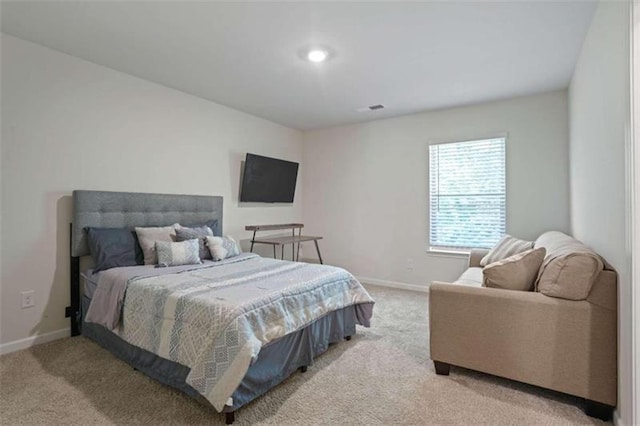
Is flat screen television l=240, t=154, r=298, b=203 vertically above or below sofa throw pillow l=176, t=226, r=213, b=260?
above

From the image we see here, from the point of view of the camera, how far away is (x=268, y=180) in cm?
488

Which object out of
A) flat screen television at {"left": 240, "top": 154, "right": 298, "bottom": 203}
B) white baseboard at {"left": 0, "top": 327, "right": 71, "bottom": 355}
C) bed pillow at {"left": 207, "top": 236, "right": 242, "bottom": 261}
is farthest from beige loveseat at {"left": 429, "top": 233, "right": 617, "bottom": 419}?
white baseboard at {"left": 0, "top": 327, "right": 71, "bottom": 355}

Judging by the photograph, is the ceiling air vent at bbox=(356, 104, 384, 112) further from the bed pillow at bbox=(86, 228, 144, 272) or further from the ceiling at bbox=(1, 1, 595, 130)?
the bed pillow at bbox=(86, 228, 144, 272)

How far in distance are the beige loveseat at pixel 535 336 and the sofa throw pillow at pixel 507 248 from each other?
1.08 m

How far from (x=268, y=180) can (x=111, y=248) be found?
2.40m

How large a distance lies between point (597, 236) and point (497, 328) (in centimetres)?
95

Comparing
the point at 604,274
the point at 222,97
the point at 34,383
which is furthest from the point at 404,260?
the point at 34,383

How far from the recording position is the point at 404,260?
4.70 m

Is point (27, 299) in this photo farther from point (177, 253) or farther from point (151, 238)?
point (177, 253)

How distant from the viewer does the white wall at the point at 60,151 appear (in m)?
2.63

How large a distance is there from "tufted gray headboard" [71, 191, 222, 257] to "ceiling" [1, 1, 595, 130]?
4.10ft

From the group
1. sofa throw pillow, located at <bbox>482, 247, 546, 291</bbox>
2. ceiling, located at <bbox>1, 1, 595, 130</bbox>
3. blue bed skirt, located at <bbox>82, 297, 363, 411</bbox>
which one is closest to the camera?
blue bed skirt, located at <bbox>82, 297, 363, 411</bbox>

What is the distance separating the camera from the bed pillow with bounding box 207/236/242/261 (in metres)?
3.31

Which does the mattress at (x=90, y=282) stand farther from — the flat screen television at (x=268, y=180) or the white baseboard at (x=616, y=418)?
the white baseboard at (x=616, y=418)
